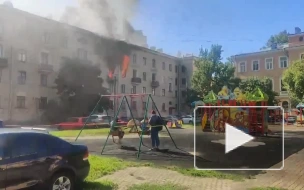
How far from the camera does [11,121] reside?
35.6 m

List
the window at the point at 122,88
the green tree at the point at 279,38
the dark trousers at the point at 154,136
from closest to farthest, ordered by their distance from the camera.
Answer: the dark trousers at the point at 154,136, the window at the point at 122,88, the green tree at the point at 279,38

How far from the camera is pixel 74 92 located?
40.1 m

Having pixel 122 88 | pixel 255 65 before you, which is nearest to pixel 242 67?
pixel 255 65

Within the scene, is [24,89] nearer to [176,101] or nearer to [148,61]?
[148,61]

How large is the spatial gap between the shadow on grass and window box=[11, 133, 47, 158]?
145 centimetres

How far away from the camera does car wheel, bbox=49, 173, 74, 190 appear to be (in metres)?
5.98

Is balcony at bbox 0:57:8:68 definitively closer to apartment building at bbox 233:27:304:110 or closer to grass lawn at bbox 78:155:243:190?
grass lawn at bbox 78:155:243:190

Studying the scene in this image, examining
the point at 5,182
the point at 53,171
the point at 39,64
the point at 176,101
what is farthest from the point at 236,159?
the point at 176,101

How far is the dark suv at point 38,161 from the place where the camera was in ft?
17.8

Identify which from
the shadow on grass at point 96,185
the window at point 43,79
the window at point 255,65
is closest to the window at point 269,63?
the window at point 255,65

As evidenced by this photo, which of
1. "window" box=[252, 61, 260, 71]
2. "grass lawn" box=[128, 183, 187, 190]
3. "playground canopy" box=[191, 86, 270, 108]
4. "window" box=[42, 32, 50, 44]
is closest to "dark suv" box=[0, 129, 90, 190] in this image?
"grass lawn" box=[128, 183, 187, 190]

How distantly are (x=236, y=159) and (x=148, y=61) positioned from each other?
46970mm

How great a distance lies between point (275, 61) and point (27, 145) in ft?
172

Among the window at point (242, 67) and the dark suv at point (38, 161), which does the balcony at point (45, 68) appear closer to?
the window at point (242, 67)
